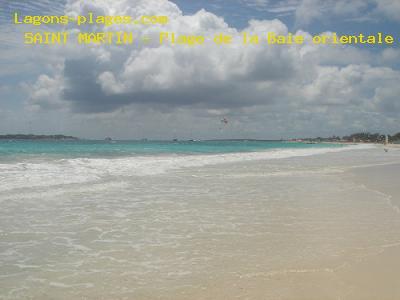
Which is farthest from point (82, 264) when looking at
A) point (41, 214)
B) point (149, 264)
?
point (41, 214)

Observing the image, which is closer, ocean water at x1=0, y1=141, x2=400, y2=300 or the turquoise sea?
ocean water at x1=0, y1=141, x2=400, y2=300

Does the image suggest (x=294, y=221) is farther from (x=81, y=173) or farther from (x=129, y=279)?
(x=81, y=173)

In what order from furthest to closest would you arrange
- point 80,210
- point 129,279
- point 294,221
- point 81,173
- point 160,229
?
point 81,173
point 80,210
point 294,221
point 160,229
point 129,279

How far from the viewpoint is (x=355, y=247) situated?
19.0ft

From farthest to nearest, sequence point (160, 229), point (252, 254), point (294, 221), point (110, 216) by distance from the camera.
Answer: point (110, 216), point (294, 221), point (160, 229), point (252, 254)

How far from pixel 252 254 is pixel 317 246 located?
1084mm

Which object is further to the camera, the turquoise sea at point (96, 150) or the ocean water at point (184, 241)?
the turquoise sea at point (96, 150)

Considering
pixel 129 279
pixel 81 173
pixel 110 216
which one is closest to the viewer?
pixel 129 279

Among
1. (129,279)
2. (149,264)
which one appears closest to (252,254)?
(149,264)

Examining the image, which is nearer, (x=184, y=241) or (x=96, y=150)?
(x=184, y=241)

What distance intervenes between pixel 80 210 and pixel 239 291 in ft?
18.6

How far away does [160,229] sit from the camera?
23.4 ft

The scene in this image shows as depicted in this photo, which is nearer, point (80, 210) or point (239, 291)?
point (239, 291)

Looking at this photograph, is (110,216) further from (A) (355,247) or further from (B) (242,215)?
(A) (355,247)
